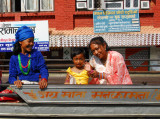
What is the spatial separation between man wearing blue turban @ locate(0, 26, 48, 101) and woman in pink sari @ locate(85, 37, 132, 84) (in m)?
0.65

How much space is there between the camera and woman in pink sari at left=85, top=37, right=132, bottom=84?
2.38 metres

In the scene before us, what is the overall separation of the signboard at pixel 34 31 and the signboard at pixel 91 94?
7.30 m

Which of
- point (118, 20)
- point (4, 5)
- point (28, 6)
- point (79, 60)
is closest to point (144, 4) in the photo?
point (118, 20)

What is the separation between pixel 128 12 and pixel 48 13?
3866 millimetres

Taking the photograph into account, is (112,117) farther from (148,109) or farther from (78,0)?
(78,0)

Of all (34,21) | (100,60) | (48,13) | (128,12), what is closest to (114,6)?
(128,12)

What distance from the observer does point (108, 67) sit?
2.47m

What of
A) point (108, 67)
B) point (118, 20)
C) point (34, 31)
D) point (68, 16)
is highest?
point (68, 16)

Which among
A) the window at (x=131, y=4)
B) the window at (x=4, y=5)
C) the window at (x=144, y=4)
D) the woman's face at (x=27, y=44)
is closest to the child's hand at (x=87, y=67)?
the woman's face at (x=27, y=44)

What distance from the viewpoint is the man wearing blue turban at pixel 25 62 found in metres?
2.35

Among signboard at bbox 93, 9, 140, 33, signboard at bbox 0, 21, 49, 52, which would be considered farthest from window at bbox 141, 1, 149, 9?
signboard at bbox 0, 21, 49, 52

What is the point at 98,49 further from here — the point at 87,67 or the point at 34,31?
the point at 34,31

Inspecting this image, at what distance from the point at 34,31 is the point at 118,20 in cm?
399

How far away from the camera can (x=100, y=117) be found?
2113 mm
